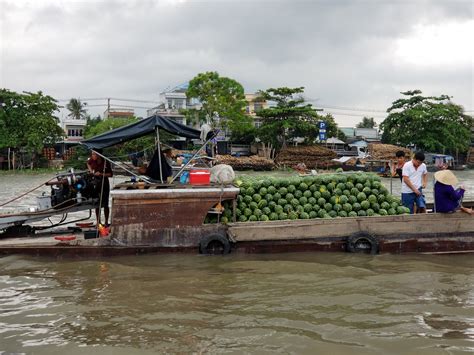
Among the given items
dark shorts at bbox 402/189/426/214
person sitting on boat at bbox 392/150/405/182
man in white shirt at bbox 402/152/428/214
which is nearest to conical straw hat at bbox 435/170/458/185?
man in white shirt at bbox 402/152/428/214

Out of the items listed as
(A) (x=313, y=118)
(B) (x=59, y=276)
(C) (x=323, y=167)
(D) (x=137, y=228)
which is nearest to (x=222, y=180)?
(D) (x=137, y=228)

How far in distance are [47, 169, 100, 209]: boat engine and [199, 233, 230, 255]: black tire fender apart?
2.39 meters

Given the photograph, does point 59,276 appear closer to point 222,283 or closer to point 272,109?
point 222,283

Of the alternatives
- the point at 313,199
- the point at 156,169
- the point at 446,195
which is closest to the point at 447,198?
the point at 446,195

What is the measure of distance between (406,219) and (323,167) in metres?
35.5

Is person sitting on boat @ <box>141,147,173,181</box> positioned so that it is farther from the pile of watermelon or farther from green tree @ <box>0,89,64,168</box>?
green tree @ <box>0,89,64,168</box>

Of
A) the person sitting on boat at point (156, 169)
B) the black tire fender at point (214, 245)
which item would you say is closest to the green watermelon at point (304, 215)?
the black tire fender at point (214, 245)

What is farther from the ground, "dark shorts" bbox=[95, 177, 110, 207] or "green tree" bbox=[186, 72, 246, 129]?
"green tree" bbox=[186, 72, 246, 129]

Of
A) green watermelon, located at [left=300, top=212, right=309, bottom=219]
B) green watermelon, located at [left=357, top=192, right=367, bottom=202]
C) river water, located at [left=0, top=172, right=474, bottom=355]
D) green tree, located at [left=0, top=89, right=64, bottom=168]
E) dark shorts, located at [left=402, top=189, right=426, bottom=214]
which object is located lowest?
river water, located at [left=0, top=172, right=474, bottom=355]

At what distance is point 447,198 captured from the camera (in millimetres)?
7578

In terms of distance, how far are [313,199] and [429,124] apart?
136 ft

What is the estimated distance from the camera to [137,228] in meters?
7.52

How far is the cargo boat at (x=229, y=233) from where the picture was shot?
7.48m

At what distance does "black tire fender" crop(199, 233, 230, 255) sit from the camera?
748cm
